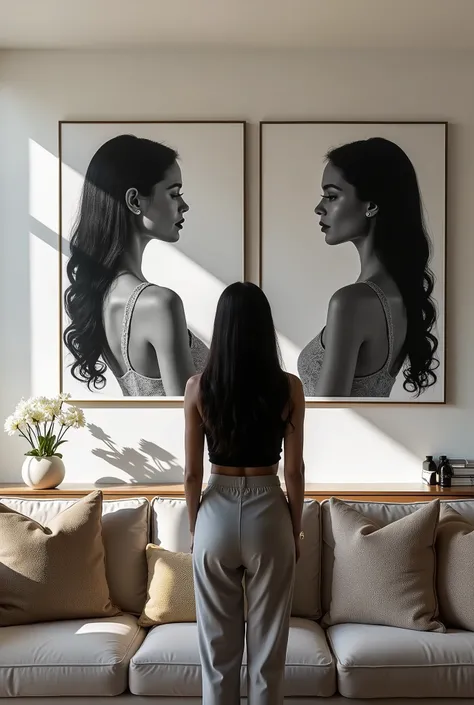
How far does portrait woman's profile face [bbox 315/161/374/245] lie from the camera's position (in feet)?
12.8

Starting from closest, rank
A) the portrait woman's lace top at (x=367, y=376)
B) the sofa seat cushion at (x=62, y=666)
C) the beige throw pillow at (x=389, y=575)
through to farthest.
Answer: the sofa seat cushion at (x=62, y=666) < the beige throw pillow at (x=389, y=575) < the portrait woman's lace top at (x=367, y=376)

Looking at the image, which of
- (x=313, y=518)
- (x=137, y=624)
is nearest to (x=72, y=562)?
(x=137, y=624)

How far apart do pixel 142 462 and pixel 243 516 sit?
1745 mm

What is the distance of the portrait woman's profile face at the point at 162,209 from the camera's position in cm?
392

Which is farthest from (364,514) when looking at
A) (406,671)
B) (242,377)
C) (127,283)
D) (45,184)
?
(45,184)

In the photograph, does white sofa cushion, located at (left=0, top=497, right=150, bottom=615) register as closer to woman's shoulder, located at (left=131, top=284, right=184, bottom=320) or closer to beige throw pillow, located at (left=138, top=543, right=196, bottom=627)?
beige throw pillow, located at (left=138, top=543, right=196, bottom=627)

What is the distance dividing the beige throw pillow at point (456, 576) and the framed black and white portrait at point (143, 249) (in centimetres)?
155

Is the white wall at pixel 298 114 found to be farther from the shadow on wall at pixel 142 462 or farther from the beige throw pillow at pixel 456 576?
the beige throw pillow at pixel 456 576

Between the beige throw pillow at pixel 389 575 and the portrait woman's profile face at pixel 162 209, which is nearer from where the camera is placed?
the beige throw pillow at pixel 389 575

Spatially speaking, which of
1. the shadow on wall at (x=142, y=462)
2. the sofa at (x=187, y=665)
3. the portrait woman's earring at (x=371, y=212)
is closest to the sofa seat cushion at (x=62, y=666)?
the sofa at (x=187, y=665)

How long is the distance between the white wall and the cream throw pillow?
963mm

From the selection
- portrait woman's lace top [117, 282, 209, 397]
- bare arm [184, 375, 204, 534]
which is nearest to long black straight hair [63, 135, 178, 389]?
portrait woman's lace top [117, 282, 209, 397]

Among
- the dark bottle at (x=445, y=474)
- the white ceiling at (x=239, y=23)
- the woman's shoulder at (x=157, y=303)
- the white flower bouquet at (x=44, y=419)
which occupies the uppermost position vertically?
the white ceiling at (x=239, y=23)

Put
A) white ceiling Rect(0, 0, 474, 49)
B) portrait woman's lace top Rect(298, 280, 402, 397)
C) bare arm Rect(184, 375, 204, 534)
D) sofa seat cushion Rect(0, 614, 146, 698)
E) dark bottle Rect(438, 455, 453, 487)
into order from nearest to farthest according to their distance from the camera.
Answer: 1. bare arm Rect(184, 375, 204, 534)
2. sofa seat cushion Rect(0, 614, 146, 698)
3. white ceiling Rect(0, 0, 474, 49)
4. dark bottle Rect(438, 455, 453, 487)
5. portrait woman's lace top Rect(298, 280, 402, 397)
